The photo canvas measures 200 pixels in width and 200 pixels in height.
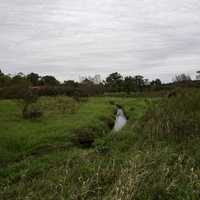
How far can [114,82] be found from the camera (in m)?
90.4

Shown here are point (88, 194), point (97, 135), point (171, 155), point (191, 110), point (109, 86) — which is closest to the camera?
point (88, 194)

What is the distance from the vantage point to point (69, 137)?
18.8 meters

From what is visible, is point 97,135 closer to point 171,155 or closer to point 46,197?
point 171,155

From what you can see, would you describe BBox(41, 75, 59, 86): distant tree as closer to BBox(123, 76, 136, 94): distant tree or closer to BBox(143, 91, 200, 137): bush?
BBox(123, 76, 136, 94): distant tree

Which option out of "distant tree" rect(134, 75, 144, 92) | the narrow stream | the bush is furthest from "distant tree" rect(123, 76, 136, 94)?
the bush

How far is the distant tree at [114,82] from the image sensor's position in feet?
279

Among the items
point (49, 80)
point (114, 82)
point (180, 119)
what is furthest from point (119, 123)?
point (114, 82)

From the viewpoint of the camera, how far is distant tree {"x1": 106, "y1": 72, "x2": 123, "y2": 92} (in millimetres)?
85000

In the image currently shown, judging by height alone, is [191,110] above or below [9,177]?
above

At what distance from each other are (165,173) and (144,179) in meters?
0.64

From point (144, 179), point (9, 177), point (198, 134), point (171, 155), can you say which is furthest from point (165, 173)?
point (9, 177)

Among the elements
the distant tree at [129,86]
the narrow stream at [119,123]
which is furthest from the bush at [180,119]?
the distant tree at [129,86]

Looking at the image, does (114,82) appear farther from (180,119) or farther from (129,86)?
(180,119)

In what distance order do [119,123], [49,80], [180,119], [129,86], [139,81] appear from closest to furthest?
[180,119]
[119,123]
[49,80]
[129,86]
[139,81]
